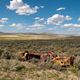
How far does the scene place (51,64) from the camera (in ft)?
47.2

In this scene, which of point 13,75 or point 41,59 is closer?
point 13,75

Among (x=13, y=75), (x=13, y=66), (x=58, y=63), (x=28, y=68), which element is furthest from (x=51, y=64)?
(x=13, y=75)

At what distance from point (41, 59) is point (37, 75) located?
4896 millimetres

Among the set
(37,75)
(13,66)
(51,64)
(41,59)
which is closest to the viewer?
(37,75)

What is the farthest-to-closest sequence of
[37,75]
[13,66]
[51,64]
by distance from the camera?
[51,64]
[13,66]
[37,75]

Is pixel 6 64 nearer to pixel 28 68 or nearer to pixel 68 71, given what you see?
pixel 28 68

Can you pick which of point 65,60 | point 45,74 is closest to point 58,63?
point 65,60

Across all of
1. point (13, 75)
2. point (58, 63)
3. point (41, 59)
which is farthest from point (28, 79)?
point (41, 59)

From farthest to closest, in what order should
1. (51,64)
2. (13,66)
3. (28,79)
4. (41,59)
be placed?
1. (41,59)
2. (51,64)
3. (13,66)
4. (28,79)

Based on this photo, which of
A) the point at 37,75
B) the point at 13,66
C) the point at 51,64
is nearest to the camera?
the point at 37,75

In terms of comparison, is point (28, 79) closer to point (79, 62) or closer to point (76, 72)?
point (76, 72)

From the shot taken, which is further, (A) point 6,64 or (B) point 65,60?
(B) point 65,60

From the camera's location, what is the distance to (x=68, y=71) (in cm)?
1335

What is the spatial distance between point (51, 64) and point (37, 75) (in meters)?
2.62
